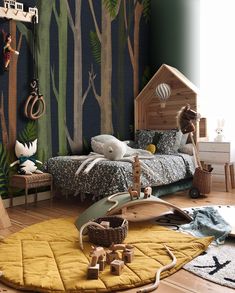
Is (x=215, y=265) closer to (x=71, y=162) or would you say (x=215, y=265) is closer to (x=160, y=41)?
(x=71, y=162)

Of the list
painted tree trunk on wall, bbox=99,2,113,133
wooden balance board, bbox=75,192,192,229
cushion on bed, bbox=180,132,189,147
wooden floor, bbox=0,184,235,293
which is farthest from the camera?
painted tree trunk on wall, bbox=99,2,113,133

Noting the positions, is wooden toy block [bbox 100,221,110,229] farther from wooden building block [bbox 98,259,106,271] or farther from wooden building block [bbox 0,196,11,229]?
wooden building block [bbox 0,196,11,229]

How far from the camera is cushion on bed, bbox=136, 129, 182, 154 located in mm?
4520

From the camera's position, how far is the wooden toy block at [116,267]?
77.4 inches

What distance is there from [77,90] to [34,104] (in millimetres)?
667

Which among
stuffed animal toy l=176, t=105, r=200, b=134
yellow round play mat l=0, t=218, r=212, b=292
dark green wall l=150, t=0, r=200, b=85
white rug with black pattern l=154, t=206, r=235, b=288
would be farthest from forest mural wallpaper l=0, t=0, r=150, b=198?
white rug with black pattern l=154, t=206, r=235, b=288

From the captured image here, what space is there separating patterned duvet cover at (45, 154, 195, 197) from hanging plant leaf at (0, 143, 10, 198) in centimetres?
44

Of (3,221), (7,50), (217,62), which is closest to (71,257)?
(3,221)

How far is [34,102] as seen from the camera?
13.0 ft

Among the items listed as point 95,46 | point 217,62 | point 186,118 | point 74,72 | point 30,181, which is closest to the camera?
point 30,181

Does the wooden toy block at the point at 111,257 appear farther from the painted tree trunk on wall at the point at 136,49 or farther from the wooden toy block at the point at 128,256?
the painted tree trunk on wall at the point at 136,49

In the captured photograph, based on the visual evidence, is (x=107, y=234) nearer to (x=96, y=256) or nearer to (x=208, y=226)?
(x=96, y=256)

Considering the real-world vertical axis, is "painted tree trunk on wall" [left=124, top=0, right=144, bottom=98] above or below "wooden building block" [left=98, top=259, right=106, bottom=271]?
above

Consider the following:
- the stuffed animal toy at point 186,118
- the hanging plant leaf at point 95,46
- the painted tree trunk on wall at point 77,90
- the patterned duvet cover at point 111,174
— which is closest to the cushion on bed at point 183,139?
the patterned duvet cover at point 111,174
